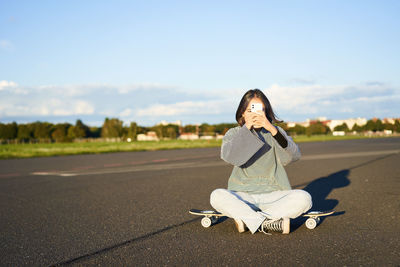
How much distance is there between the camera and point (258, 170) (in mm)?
4195

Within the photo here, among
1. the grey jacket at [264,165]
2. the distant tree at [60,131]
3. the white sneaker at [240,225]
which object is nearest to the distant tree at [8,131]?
the distant tree at [60,131]

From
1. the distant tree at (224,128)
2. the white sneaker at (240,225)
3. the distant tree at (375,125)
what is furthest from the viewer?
the distant tree at (375,125)

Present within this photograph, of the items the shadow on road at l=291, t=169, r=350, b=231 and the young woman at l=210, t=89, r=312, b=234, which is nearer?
the young woman at l=210, t=89, r=312, b=234

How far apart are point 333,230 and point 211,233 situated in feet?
4.33

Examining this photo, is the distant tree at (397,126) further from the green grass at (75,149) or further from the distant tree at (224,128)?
the green grass at (75,149)

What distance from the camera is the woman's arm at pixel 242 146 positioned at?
12.8 feet

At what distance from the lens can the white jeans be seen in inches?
152

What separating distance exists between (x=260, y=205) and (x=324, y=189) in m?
3.99

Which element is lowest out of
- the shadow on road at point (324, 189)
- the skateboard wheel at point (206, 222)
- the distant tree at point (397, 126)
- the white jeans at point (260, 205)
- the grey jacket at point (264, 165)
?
the shadow on road at point (324, 189)

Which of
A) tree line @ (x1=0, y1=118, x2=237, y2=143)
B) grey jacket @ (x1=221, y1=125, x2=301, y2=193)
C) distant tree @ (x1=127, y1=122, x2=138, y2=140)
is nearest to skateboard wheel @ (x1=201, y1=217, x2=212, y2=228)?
grey jacket @ (x1=221, y1=125, x2=301, y2=193)

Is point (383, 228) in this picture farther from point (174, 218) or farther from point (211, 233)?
point (174, 218)

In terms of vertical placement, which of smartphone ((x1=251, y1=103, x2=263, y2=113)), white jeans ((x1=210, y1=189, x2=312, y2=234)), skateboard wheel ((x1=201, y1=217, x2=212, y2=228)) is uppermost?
smartphone ((x1=251, y1=103, x2=263, y2=113))

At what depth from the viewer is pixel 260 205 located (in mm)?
4105

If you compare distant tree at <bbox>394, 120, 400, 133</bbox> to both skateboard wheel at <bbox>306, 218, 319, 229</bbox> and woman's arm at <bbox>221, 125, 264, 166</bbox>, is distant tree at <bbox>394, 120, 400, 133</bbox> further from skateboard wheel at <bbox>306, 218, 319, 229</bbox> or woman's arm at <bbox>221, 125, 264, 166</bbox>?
woman's arm at <bbox>221, 125, 264, 166</bbox>
